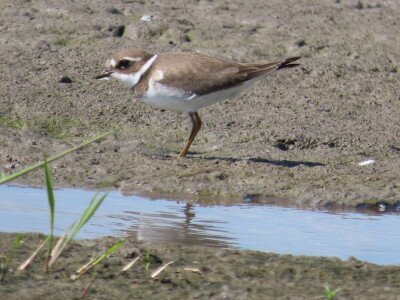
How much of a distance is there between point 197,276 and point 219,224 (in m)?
1.75

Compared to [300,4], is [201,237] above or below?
above

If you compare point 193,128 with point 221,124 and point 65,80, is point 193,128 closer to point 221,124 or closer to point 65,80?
point 221,124

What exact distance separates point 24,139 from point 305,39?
12.2 ft

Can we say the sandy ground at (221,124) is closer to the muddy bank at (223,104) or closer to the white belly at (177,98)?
the muddy bank at (223,104)

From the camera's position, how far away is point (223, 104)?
1038 centimetres

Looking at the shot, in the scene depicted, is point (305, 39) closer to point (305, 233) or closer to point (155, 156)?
point (155, 156)

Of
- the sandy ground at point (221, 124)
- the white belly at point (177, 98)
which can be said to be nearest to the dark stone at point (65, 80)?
the sandy ground at point (221, 124)

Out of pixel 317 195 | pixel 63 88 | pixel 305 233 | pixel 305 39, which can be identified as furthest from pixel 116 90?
pixel 305 233

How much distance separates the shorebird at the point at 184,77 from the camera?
900 cm

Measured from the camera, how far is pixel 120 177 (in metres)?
8.34

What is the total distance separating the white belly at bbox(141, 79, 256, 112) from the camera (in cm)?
898

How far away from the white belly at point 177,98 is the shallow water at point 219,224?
1.29 m

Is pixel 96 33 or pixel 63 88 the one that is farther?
pixel 96 33

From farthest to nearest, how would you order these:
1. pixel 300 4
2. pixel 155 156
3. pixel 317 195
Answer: pixel 300 4 → pixel 155 156 → pixel 317 195
